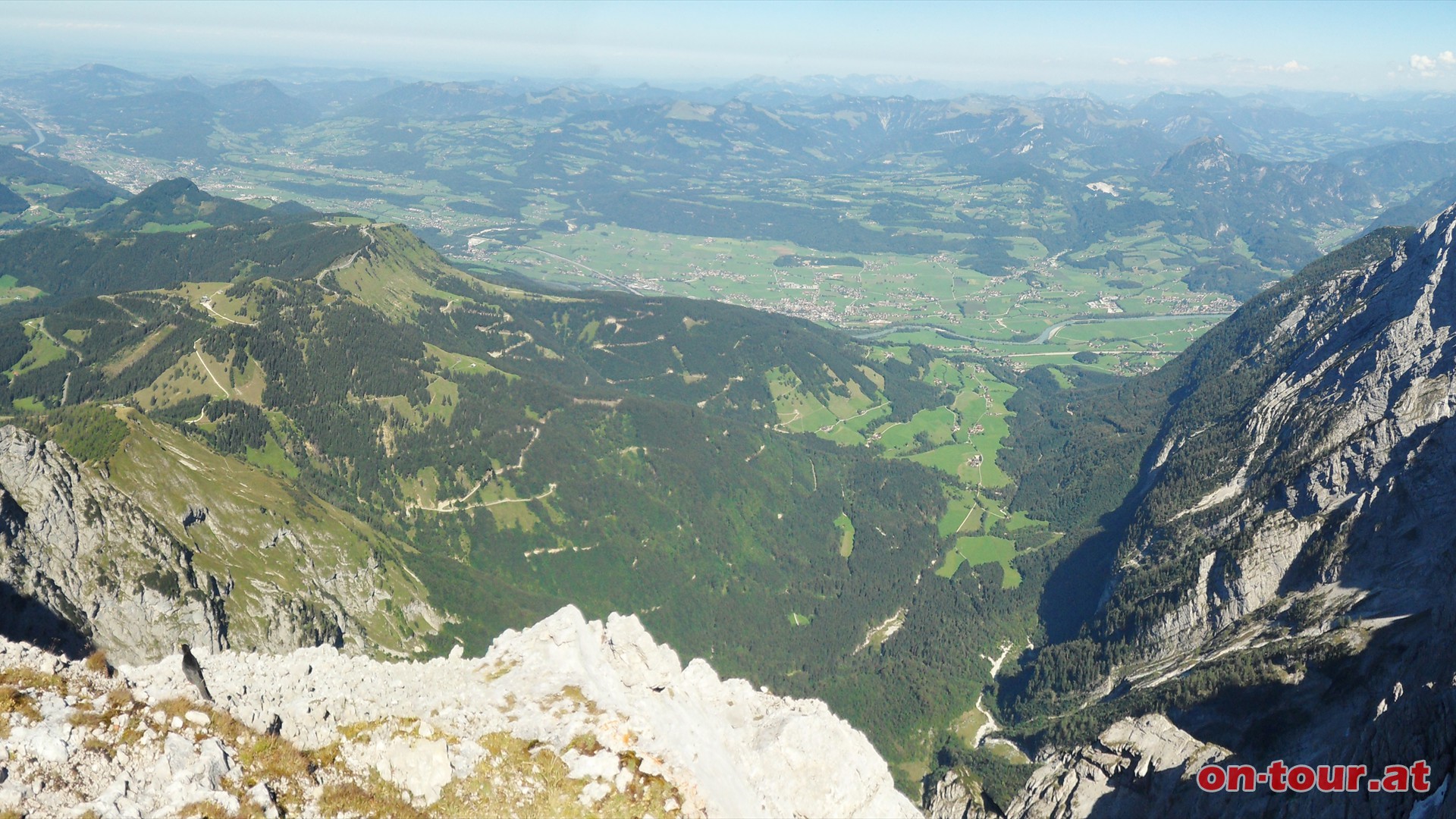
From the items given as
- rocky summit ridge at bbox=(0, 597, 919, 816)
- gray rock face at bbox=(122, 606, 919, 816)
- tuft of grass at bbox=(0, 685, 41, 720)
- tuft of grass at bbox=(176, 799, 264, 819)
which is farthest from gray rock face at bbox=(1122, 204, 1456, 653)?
tuft of grass at bbox=(0, 685, 41, 720)

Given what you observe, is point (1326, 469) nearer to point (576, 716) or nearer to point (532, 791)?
point (576, 716)

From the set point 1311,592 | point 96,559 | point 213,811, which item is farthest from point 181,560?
point 1311,592

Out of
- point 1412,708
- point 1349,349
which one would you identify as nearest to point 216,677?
point 1412,708

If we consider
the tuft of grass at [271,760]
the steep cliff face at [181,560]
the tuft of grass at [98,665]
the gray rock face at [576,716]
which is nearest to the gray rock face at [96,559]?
the steep cliff face at [181,560]

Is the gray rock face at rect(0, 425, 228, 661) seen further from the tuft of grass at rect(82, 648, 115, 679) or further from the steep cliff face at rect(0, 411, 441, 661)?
the tuft of grass at rect(82, 648, 115, 679)

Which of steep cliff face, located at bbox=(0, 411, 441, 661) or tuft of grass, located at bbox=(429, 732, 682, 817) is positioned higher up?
tuft of grass, located at bbox=(429, 732, 682, 817)

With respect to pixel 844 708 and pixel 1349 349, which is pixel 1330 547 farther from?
pixel 844 708
